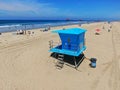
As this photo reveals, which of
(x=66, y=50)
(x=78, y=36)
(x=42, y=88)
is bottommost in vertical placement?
(x=42, y=88)

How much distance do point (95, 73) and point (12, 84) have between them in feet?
19.5

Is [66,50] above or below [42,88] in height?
above

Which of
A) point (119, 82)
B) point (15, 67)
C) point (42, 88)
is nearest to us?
point (42, 88)

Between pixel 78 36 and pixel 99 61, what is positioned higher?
pixel 78 36

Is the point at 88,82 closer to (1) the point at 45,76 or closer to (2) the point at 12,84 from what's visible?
(1) the point at 45,76

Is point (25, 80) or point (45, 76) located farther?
point (45, 76)

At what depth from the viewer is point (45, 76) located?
915cm

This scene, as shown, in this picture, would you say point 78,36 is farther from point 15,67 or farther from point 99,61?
point 15,67

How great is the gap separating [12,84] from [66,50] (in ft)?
17.4

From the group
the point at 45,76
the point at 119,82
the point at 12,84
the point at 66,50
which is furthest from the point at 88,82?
the point at 12,84

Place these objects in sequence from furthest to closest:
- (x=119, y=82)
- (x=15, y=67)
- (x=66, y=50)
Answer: (x=66, y=50)
(x=15, y=67)
(x=119, y=82)

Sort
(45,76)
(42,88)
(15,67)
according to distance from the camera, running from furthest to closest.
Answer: (15,67) → (45,76) → (42,88)

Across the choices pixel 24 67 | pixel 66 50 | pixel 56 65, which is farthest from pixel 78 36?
pixel 24 67

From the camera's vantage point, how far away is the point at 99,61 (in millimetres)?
12102
